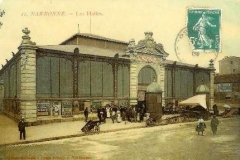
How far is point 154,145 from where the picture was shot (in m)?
7.29

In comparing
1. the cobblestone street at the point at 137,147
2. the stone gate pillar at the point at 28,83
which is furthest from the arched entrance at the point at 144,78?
the stone gate pillar at the point at 28,83

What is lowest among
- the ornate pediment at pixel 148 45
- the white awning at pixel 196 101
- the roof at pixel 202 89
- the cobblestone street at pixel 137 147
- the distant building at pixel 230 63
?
the cobblestone street at pixel 137 147

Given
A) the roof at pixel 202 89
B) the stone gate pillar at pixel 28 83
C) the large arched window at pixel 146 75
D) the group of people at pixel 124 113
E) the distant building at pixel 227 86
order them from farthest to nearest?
the large arched window at pixel 146 75 < the group of people at pixel 124 113 < the roof at pixel 202 89 < the distant building at pixel 227 86 < the stone gate pillar at pixel 28 83

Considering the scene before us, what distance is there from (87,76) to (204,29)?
3854 millimetres

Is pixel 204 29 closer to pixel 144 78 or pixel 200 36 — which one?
pixel 200 36

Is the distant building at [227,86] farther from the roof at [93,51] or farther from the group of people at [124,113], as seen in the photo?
the roof at [93,51]

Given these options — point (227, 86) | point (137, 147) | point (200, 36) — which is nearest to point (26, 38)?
point (137, 147)

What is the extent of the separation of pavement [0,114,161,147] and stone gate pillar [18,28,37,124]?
1.46ft

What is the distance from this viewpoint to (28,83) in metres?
8.05

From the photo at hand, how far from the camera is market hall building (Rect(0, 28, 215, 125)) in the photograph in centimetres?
819

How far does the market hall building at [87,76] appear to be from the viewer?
8188 millimetres

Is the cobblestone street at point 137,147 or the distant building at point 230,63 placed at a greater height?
the distant building at point 230,63

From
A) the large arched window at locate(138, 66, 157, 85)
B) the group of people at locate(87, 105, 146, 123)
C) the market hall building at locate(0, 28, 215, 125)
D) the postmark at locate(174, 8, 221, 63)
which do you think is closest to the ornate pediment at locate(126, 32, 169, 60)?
the market hall building at locate(0, 28, 215, 125)

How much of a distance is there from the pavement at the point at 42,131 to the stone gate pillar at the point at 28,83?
0.45 meters
